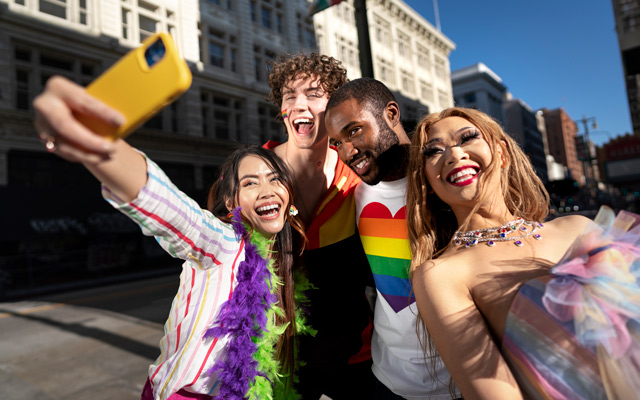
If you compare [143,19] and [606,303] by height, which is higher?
[143,19]

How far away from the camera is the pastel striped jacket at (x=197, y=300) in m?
1.57

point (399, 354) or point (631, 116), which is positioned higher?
point (631, 116)

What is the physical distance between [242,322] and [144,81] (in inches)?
51.8

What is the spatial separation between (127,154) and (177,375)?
1.08 metres

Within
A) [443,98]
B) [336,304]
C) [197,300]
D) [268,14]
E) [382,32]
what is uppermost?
[382,32]

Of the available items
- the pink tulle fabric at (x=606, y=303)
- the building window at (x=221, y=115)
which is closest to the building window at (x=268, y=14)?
the building window at (x=221, y=115)

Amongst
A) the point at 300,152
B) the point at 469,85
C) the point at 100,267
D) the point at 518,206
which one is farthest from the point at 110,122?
the point at 469,85

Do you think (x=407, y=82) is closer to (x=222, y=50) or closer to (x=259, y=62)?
(x=259, y=62)

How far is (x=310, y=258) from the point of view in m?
2.37

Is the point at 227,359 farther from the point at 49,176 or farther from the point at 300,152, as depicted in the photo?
the point at 49,176

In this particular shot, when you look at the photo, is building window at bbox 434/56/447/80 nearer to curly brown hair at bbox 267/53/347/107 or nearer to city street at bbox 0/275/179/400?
city street at bbox 0/275/179/400

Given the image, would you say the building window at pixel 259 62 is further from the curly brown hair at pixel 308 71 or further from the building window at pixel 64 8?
the curly brown hair at pixel 308 71

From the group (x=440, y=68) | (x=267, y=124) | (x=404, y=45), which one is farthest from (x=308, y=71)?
(x=440, y=68)

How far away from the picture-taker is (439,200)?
1739 mm
